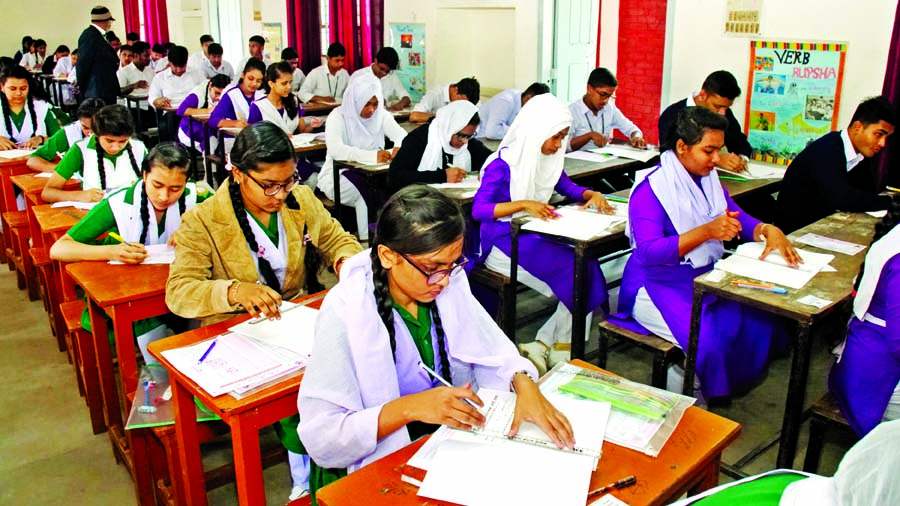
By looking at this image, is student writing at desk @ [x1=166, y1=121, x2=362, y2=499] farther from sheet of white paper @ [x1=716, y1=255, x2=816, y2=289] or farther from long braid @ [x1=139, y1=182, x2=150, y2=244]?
sheet of white paper @ [x1=716, y1=255, x2=816, y2=289]

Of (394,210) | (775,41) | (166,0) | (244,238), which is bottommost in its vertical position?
(244,238)

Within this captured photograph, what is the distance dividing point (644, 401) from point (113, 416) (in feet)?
6.67

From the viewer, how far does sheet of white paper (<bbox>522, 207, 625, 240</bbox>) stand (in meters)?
3.15

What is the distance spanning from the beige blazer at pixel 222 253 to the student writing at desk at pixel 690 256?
113 cm

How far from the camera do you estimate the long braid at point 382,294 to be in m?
1.67

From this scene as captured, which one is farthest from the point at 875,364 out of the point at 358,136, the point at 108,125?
the point at 358,136

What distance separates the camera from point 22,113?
17.6ft

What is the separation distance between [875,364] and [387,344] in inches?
59.8

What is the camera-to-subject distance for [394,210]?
64.8 inches

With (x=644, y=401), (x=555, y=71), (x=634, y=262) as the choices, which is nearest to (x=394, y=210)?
(x=644, y=401)

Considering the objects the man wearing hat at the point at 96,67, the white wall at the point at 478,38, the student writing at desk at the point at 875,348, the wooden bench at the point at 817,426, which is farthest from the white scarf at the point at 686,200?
the man wearing hat at the point at 96,67

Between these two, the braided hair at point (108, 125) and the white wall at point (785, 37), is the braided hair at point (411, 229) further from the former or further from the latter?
the white wall at point (785, 37)

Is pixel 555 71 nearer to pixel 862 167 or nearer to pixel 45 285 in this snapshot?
pixel 862 167

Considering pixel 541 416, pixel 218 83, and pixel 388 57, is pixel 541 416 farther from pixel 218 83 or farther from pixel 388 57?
pixel 218 83
